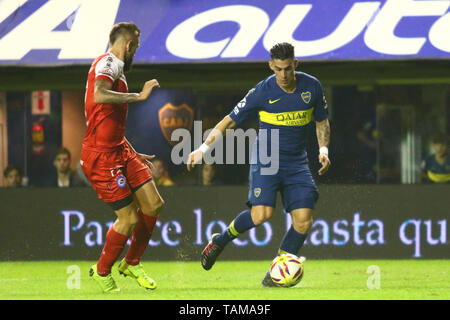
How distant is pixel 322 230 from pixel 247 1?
2948 mm

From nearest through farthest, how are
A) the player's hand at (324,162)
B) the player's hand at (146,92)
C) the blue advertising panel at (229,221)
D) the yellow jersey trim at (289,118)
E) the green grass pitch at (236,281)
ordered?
the player's hand at (146,92) → the green grass pitch at (236,281) → the player's hand at (324,162) → the yellow jersey trim at (289,118) → the blue advertising panel at (229,221)

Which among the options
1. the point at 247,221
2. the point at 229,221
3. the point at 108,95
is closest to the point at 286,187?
the point at 247,221

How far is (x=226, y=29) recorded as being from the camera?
11.9 m

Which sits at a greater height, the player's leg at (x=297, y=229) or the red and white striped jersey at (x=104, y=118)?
the red and white striped jersey at (x=104, y=118)

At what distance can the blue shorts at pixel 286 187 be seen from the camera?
331 inches

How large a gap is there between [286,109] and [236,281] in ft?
6.60

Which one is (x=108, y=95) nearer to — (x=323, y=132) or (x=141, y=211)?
(x=141, y=211)

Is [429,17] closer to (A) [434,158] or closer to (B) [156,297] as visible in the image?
(A) [434,158]

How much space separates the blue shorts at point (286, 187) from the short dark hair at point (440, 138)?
4181mm

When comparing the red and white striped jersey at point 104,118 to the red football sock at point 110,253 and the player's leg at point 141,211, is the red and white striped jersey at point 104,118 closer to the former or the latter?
the player's leg at point 141,211

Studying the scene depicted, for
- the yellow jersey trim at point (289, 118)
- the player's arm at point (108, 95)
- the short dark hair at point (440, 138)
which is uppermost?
the short dark hair at point (440, 138)

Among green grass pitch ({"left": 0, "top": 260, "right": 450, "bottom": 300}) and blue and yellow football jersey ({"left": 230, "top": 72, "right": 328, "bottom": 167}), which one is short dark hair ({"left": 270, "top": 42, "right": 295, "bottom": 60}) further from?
green grass pitch ({"left": 0, "top": 260, "right": 450, "bottom": 300})

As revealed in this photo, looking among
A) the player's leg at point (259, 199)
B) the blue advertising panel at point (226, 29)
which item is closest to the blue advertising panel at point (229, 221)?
the blue advertising panel at point (226, 29)

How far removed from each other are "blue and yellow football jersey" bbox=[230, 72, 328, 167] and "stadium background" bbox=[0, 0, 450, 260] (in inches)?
123
